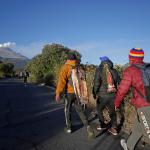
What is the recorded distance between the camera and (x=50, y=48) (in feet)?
174

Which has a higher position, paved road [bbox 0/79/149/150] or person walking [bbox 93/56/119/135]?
person walking [bbox 93/56/119/135]

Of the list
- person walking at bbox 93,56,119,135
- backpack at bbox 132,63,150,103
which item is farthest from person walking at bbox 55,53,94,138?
backpack at bbox 132,63,150,103

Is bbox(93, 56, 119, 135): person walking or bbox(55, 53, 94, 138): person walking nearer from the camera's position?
bbox(55, 53, 94, 138): person walking

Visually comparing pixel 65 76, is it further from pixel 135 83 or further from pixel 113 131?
pixel 135 83

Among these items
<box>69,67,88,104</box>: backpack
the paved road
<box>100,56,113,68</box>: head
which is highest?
<box>100,56,113,68</box>: head

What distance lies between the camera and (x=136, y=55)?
6582 millimetres

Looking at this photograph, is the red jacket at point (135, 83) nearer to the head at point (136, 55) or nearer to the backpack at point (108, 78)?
the head at point (136, 55)

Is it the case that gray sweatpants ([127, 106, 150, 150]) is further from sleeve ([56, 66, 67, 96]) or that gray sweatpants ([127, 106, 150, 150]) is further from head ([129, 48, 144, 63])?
A: sleeve ([56, 66, 67, 96])

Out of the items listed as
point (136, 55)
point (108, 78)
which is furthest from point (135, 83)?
point (108, 78)

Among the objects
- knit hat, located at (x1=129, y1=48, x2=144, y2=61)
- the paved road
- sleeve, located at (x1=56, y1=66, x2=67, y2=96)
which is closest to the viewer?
knit hat, located at (x1=129, y1=48, x2=144, y2=61)

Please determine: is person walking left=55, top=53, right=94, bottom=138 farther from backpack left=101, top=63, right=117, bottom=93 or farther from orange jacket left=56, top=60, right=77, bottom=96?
backpack left=101, top=63, right=117, bottom=93

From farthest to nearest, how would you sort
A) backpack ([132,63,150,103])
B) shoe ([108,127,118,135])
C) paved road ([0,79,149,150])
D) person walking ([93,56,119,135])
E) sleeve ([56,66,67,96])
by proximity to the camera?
person walking ([93,56,119,135]) < shoe ([108,127,118,135]) < sleeve ([56,66,67,96]) < paved road ([0,79,149,150]) < backpack ([132,63,150,103])

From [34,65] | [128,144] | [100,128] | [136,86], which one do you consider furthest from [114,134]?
[34,65]

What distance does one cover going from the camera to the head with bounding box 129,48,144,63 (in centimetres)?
657
